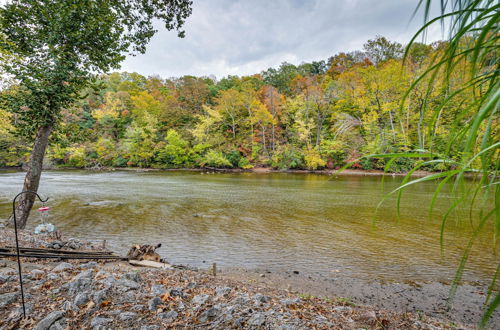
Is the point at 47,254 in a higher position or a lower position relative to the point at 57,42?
lower

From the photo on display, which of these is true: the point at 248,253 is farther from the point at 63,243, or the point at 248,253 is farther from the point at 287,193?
the point at 287,193

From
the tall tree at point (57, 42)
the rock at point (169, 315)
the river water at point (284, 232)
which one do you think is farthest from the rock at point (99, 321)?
the tall tree at point (57, 42)

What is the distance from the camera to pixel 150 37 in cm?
521

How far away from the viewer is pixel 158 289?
2.63m

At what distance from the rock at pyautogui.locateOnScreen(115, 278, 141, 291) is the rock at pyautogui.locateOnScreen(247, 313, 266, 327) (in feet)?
4.49

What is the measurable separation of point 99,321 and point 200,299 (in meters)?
0.90

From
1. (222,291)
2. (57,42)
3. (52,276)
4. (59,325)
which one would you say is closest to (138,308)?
(59,325)

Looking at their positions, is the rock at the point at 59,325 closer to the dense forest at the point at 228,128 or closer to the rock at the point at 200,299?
the rock at the point at 200,299

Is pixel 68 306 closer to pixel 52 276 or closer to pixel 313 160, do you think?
pixel 52 276

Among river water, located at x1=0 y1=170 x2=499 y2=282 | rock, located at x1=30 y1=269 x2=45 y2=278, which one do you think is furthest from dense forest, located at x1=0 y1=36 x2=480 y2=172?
rock, located at x1=30 y1=269 x2=45 y2=278

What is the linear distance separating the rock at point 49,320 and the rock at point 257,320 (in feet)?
5.09

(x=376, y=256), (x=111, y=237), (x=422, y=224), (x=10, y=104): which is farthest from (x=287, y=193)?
(x=10, y=104)

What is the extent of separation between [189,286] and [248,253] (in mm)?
2885

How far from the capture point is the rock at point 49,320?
1.81m
